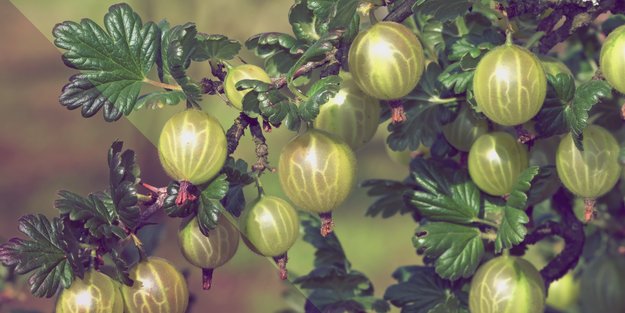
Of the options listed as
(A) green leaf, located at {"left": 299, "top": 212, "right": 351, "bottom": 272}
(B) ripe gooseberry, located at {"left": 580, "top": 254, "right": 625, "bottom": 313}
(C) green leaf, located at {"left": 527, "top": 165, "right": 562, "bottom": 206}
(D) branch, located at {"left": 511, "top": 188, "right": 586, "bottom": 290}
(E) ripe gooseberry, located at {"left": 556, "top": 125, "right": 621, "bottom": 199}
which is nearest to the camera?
(E) ripe gooseberry, located at {"left": 556, "top": 125, "right": 621, "bottom": 199}

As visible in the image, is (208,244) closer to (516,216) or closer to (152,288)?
(152,288)

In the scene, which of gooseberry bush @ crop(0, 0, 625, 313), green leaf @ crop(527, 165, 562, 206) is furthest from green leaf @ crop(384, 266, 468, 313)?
green leaf @ crop(527, 165, 562, 206)

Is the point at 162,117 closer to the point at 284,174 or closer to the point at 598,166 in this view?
the point at 284,174

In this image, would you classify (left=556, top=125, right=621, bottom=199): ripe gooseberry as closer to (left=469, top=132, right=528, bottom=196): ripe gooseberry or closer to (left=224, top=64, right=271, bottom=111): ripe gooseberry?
(left=469, top=132, right=528, bottom=196): ripe gooseberry

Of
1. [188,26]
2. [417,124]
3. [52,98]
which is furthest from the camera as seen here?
[52,98]

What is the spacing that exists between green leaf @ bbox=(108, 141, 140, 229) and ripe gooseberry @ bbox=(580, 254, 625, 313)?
3.78ft

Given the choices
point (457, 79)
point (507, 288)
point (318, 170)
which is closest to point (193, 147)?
point (318, 170)

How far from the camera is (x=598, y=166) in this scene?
1483mm

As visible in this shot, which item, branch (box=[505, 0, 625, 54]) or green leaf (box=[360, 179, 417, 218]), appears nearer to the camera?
branch (box=[505, 0, 625, 54])

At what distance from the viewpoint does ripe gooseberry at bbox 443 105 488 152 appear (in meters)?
1.60

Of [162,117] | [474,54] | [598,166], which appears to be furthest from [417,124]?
[162,117]

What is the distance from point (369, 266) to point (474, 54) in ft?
7.33

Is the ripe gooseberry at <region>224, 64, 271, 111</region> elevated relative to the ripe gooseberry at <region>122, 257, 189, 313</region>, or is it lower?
elevated

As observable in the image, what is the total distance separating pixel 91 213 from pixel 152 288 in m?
0.13
